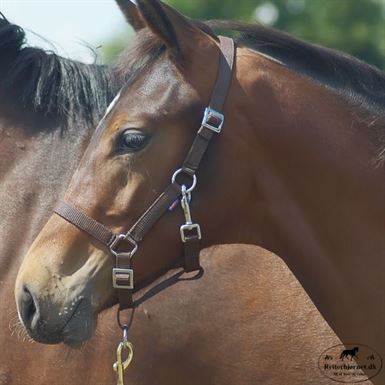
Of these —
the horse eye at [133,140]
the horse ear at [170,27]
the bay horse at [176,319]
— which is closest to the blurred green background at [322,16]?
the bay horse at [176,319]

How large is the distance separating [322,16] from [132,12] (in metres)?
33.5

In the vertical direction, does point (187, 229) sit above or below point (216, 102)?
below

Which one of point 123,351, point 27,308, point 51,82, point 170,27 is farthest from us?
point 51,82

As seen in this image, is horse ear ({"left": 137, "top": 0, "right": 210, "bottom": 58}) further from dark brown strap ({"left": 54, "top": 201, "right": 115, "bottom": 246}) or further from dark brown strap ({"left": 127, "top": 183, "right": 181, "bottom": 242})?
dark brown strap ({"left": 54, "top": 201, "right": 115, "bottom": 246})

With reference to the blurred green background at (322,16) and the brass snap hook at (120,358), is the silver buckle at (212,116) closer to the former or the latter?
the brass snap hook at (120,358)

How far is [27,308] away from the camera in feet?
11.4

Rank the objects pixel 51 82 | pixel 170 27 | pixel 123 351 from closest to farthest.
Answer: pixel 170 27
pixel 123 351
pixel 51 82

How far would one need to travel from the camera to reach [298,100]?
3.68 metres

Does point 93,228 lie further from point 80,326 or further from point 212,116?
point 212,116

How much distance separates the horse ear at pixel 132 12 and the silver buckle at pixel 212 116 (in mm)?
626

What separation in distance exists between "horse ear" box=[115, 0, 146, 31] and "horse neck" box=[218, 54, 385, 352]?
0.56 meters

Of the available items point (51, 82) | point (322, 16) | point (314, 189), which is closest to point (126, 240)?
point (314, 189)

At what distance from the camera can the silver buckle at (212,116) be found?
3.52 m

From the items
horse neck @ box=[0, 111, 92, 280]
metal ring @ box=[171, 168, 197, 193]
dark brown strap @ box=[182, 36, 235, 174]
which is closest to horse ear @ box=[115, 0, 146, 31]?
dark brown strap @ box=[182, 36, 235, 174]
